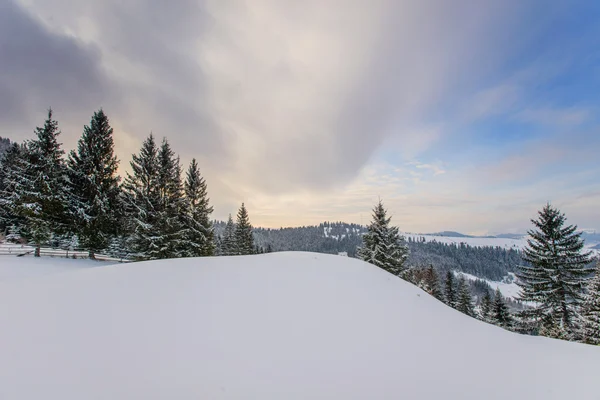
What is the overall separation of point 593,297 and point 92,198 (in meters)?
29.9

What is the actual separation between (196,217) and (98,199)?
656 centimetres

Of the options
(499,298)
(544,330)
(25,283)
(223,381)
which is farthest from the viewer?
(499,298)

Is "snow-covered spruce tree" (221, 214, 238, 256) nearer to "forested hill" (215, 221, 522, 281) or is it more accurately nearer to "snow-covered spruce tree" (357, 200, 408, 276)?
"snow-covered spruce tree" (357, 200, 408, 276)

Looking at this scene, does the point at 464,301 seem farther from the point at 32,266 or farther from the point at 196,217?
the point at 32,266

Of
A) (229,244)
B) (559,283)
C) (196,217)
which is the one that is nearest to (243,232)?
(229,244)

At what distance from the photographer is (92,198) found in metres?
14.8

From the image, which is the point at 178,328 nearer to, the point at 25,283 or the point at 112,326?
the point at 112,326

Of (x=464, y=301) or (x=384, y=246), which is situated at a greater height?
(x=384, y=246)

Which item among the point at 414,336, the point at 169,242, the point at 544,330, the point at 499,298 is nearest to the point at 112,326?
the point at 414,336

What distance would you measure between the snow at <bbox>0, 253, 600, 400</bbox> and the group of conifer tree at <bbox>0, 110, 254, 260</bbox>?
12.3m

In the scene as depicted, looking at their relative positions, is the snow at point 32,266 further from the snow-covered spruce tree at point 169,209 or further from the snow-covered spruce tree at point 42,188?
the snow-covered spruce tree at point 169,209

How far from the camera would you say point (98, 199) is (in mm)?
14516

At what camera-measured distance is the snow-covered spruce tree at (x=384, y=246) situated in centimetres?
1848

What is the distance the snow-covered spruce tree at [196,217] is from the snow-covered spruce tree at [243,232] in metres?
7.26
